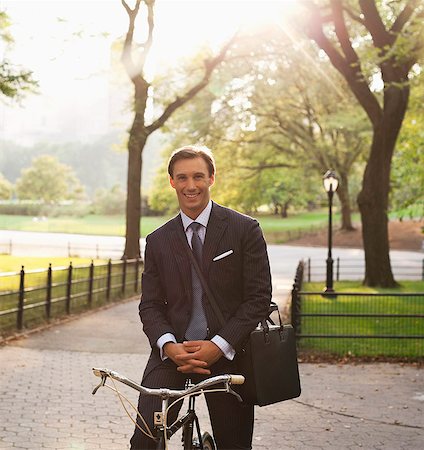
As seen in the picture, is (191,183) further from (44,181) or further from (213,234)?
(44,181)

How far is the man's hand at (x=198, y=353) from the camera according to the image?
12.4 feet

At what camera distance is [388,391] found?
946cm

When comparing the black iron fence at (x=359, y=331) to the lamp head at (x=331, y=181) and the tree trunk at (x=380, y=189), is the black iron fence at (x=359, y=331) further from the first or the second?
the tree trunk at (x=380, y=189)

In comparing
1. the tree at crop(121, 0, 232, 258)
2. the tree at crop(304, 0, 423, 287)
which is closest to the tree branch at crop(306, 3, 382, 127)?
the tree at crop(304, 0, 423, 287)

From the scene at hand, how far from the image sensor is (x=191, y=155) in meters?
3.91

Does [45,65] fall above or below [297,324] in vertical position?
above

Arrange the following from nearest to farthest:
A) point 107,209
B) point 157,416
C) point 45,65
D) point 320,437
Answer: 1. point 157,416
2. point 320,437
3. point 45,65
4. point 107,209

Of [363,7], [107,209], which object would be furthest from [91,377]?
[107,209]

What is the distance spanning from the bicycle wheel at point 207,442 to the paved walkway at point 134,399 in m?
2.74

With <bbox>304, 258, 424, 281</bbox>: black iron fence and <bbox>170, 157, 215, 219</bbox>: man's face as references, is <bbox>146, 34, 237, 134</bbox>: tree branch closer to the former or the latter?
<bbox>304, 258, 424, 281</bbox>: black iron fence

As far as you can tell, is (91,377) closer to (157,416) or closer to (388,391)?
(388,391)

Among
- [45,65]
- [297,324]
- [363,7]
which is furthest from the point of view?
[45,65]

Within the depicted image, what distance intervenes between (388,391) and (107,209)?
119m

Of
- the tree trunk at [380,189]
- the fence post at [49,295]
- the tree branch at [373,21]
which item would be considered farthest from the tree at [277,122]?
the fence post at [49,295]
